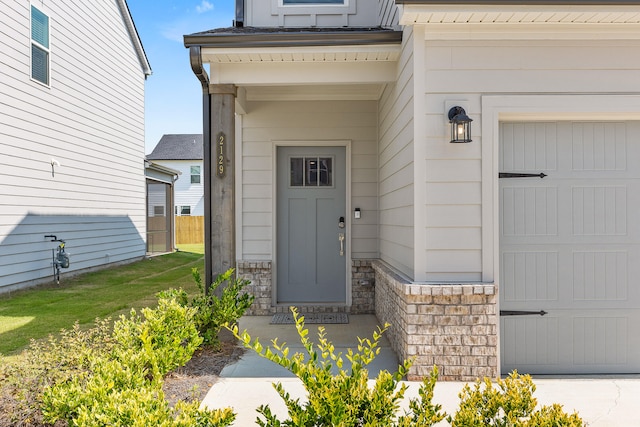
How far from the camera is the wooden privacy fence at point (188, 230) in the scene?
20.1 meters

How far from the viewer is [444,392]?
11.1 feet

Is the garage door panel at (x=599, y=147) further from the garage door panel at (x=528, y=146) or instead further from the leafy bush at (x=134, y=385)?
the leafy bush at (x=134, y=385)

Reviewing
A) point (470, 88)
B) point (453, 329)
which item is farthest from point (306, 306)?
point (470, 88)

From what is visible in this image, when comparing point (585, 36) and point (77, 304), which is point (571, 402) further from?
point (77, 304)

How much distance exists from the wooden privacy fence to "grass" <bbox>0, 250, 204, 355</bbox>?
9.12 metres

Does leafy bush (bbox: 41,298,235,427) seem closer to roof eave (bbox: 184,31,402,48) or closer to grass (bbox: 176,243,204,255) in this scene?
roof eave (bbox: 184,31,402,48)

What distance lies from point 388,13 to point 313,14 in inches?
50.1

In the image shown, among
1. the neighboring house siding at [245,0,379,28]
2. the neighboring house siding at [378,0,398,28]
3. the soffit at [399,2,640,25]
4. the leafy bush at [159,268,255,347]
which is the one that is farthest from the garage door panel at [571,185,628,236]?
the neighboring house siding at [245,0,379,28]

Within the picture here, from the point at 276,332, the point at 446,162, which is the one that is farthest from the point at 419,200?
the point at 276,332

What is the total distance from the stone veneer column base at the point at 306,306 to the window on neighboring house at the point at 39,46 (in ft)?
17.5

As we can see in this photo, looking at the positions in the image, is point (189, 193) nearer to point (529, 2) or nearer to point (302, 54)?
point (302, 54)

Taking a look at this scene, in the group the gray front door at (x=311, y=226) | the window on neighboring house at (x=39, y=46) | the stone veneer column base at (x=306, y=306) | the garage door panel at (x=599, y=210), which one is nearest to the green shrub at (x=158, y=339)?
the stone veneer column base at (x=306, y=306)

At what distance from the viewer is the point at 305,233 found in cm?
610

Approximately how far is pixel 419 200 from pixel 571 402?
1.79 metres
